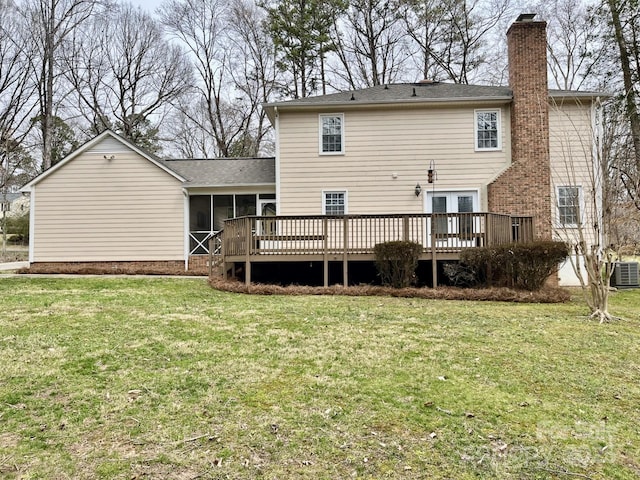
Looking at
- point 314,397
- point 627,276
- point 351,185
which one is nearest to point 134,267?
point 351,185

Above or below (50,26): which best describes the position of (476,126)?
below

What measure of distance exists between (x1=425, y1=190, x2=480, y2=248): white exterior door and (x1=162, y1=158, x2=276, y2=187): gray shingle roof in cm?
516

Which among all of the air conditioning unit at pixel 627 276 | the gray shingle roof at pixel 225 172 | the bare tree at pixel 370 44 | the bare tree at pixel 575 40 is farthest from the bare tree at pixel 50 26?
the air conditioning unit at pixel 627 276

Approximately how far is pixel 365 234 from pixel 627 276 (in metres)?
7.54

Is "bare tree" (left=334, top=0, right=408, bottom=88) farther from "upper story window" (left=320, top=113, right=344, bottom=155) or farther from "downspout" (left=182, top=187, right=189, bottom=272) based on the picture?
"downspout" (left=182, top=187, right=189, bottom=272)

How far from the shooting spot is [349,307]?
7.33 m

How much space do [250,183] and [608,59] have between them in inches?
596

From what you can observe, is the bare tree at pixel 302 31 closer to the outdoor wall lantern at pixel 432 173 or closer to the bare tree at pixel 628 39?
the bare tree at pixel 628 39

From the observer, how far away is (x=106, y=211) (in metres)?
14.3

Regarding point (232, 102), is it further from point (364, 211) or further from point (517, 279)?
point (517, 279)

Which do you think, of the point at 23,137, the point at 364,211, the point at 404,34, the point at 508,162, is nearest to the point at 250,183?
the point at 364,211

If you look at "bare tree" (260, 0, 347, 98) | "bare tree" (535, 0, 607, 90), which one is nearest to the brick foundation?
"bare tree" (260, 0, 347, 98)

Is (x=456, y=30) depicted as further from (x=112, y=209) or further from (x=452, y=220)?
(x=112, y=209)

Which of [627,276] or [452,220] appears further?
[627,276]
